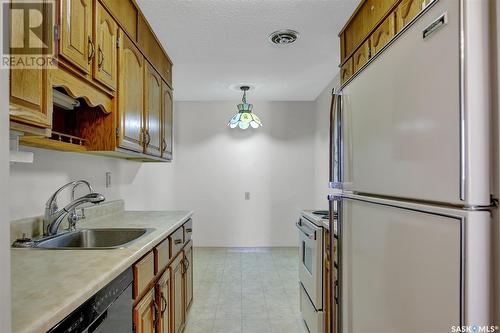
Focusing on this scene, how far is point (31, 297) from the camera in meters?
0.86

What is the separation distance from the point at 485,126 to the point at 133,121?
75.8 inches

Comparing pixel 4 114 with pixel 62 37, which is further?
pixel 62 37

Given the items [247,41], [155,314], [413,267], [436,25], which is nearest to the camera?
[436,25]


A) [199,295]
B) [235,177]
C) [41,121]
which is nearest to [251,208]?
[235,177]

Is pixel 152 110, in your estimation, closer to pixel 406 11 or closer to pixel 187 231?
pixel 187 231

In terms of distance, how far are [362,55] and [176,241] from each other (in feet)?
6.04

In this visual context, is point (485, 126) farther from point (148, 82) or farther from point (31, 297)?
point (148, 82)

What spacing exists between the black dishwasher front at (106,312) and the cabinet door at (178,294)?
29.3 inches

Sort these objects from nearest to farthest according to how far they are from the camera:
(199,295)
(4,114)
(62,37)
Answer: (4,114)
(62,37)
(199,295)

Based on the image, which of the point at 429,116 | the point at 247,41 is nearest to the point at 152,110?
the point at 247,41

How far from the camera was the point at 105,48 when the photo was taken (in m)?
1.67

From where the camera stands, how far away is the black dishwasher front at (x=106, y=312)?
87 cm

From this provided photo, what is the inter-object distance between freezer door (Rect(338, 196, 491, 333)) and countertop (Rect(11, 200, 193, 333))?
94 cm

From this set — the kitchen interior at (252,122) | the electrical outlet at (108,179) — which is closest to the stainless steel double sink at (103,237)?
the kitchen interior at (252,122)
